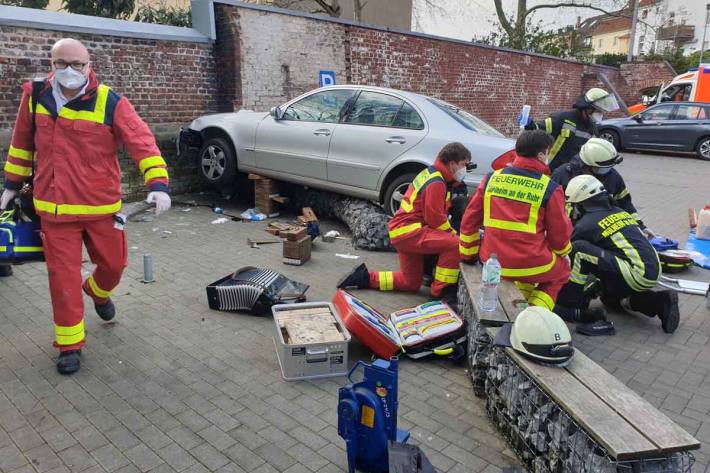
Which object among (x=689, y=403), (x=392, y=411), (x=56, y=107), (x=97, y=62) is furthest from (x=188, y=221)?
(x=689, y=403)

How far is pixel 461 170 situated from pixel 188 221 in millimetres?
4209

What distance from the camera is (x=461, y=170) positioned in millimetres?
5133

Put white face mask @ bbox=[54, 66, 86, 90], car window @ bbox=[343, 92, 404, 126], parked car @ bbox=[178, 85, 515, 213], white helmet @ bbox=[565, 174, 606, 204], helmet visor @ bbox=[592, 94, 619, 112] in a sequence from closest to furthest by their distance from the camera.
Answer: white face mask @ bbox=[54, 66, 86, 90] → white helmet @ bbox=[565, 174, 606, 204] → helmet visor @ bbox=[592, 94, 619, 112] → parked car @ bbox=[178, 85, 515, 213] → car window @ bbox=[343, 92, 404, 126]

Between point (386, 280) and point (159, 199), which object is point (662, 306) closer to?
point (386, 280)

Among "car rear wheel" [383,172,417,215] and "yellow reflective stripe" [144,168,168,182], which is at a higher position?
"yellow reflective stripe" [144,168,168,182]

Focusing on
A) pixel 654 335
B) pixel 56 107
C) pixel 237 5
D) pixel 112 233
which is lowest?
pixel 654 335

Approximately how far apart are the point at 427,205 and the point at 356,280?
956 millimetres

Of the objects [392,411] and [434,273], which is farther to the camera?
[434,273]

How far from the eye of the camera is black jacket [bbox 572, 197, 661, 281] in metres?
4.71

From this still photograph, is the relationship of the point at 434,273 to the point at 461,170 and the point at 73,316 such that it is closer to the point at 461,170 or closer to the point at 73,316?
the point at 461,170

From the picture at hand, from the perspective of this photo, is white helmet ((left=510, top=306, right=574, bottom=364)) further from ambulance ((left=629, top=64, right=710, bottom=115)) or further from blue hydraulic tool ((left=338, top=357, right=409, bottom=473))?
ambulance ((left=629, top=64, right=710, bottom=115))

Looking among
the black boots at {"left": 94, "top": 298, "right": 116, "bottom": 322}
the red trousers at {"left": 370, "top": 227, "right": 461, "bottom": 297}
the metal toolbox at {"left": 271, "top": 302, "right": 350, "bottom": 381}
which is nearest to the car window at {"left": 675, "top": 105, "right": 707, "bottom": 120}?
the red trousers at {"left": 370, "top": 227, "right": 461, "bottom": 297}

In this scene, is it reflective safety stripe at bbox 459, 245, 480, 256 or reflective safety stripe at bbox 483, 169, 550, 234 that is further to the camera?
reflective safety stripe at bbox 459, 245, 480, 256

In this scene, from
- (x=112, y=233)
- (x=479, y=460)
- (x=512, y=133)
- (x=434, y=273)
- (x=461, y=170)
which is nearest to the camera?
(x=479, y=460)
